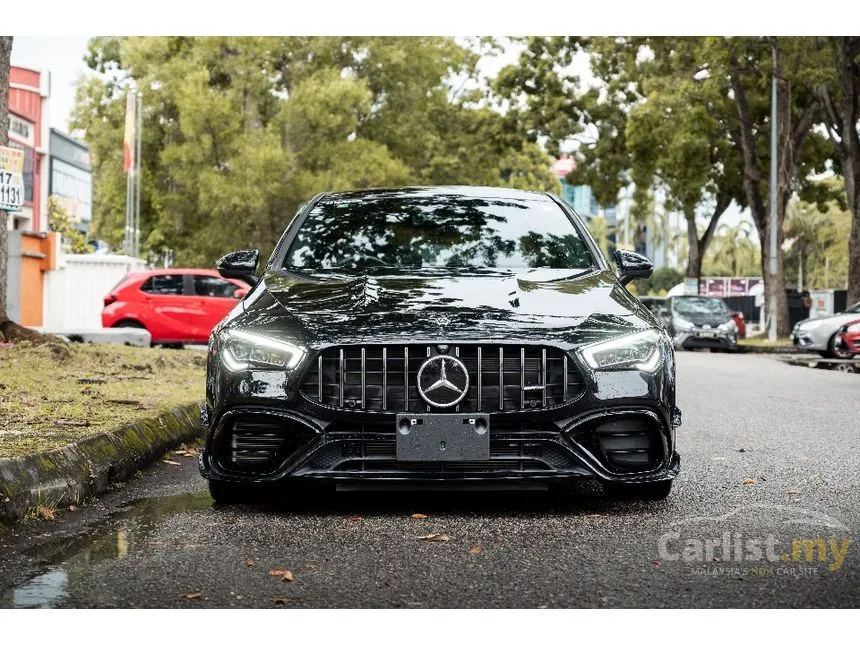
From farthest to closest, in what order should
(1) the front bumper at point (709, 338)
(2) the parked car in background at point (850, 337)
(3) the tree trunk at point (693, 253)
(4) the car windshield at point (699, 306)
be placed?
(3) the tree trunk at point (693, 253), (4) the car windshield at point (699, 306), (1) the front bumper at point (709, 338), (2) the parked car in background at point (850, 337)

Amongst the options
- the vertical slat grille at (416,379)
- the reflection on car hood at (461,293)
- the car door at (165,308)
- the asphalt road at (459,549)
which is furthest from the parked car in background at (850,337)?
the vertical slat grille at (416,379)

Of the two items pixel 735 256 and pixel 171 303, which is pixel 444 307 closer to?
pixel 171 303

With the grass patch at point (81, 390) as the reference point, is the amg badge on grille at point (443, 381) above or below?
above

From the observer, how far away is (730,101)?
35906mm

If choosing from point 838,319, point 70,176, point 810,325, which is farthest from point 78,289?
point 70,176

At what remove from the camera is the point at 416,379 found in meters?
5.59

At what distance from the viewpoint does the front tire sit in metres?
6.10

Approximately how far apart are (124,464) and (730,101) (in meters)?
31.3

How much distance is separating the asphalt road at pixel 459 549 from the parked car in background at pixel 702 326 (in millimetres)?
23799

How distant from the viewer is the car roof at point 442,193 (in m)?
7.54

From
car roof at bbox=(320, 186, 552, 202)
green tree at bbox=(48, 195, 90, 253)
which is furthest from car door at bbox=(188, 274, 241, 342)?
green tree at bbox=(48, 195, 90, 253)

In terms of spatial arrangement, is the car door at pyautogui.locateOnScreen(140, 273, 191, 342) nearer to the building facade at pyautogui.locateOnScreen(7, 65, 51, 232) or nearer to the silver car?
the silver car

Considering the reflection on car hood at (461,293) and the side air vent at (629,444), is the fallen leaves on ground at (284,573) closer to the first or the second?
the reflection on car hood at (461,293)
